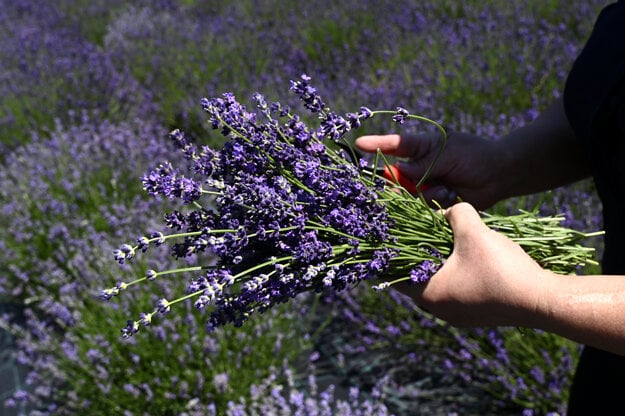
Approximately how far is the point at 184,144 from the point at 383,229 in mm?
427

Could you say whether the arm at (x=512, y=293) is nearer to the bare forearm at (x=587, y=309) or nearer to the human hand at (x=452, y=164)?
the bare forearm at (x=587, y=309)

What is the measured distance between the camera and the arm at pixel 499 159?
1566 millimetres

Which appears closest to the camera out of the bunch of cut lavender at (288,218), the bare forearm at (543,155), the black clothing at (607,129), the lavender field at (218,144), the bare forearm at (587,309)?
the bare forearm at (587,309)

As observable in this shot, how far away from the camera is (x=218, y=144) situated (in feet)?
14.4

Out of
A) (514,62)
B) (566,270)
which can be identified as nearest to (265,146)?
(566,270)

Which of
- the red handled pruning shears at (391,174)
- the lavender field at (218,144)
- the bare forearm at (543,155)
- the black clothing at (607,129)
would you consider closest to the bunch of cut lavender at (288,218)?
the red handled pruning shears at (391,174)

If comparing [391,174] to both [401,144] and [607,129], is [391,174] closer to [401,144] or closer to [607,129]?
[401,144]

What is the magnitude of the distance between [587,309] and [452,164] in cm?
65

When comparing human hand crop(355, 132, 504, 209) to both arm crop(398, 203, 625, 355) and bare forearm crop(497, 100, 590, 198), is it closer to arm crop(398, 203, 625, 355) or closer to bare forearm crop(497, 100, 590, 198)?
bare forearm crop(497, 100, 590, 198)

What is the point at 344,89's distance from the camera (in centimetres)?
463

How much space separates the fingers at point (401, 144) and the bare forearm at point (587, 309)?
24.6 inches

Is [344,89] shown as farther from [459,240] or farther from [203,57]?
[459,240]

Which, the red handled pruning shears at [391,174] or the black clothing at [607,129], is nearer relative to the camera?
the black clothing at [607,129]

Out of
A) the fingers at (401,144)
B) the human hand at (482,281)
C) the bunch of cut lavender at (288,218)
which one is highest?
the fingers at (401,144)
